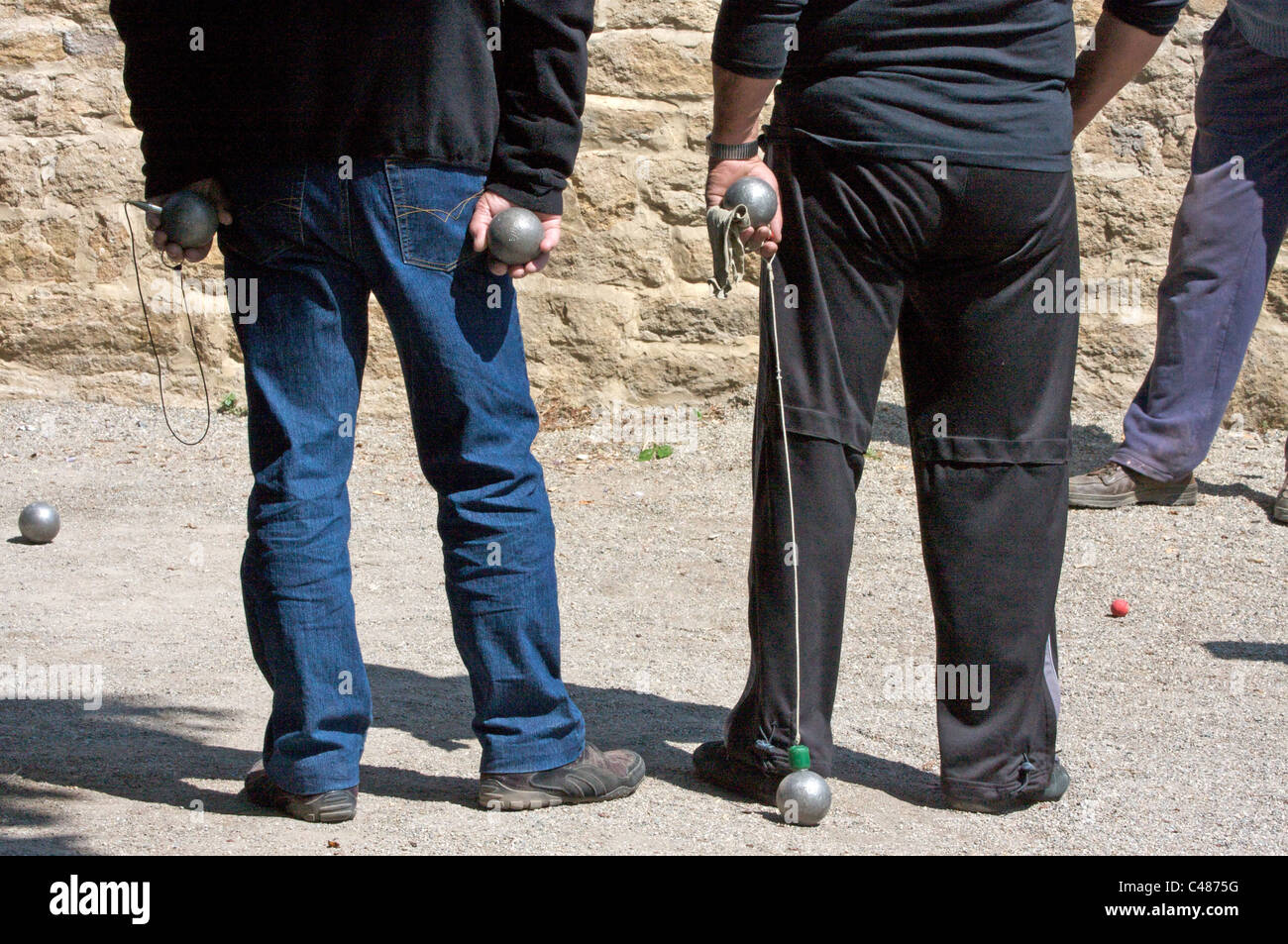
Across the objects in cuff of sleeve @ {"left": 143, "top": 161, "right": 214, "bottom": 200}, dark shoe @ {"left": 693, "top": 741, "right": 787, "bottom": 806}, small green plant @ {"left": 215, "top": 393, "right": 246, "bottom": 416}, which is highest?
cuff of sleeve @ {"left": 143, "top": 161, "right": 214, "bottom": 200}

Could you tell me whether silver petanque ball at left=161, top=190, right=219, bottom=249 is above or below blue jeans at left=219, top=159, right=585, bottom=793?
above

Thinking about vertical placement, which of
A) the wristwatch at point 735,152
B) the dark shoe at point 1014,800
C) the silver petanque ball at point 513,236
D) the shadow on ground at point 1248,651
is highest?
the wristwatch at point 735,152

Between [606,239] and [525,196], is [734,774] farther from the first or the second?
[606,239]

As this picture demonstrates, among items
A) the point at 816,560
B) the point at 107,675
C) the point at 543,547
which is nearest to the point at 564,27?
the point at 543,547

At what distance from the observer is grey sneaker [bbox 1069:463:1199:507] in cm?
555

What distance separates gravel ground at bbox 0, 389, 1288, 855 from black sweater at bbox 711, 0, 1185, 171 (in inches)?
53.5

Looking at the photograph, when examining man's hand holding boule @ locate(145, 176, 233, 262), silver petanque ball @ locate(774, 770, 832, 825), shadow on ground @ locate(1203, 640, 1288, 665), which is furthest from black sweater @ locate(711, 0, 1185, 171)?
shadow on ground @ locate(1203, 640, 1288, 665)

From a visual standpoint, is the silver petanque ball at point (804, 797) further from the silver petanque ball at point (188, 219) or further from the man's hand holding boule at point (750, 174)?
the silver petanque ball at point (188, 219)

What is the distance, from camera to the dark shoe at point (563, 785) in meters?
2.87

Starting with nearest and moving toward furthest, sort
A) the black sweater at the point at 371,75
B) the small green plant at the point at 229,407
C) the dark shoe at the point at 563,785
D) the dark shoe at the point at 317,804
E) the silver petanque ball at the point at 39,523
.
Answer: the black sweater at the point at 371,75 < the dark shoe at the point at 317,804 < the dark shoe at the point at 563,785 < the silver petanque ball at the point at 39,523 < the small green plant at the point at 229,407

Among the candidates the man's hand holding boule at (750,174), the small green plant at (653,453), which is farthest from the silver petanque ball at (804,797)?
the small green plant at (653,453)

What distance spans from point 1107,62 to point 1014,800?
1539 millimetres

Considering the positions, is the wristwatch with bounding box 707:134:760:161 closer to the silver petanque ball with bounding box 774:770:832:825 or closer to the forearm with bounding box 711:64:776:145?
the forearm with bounding box 711:64:776:145

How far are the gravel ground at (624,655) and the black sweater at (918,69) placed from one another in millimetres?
1358
